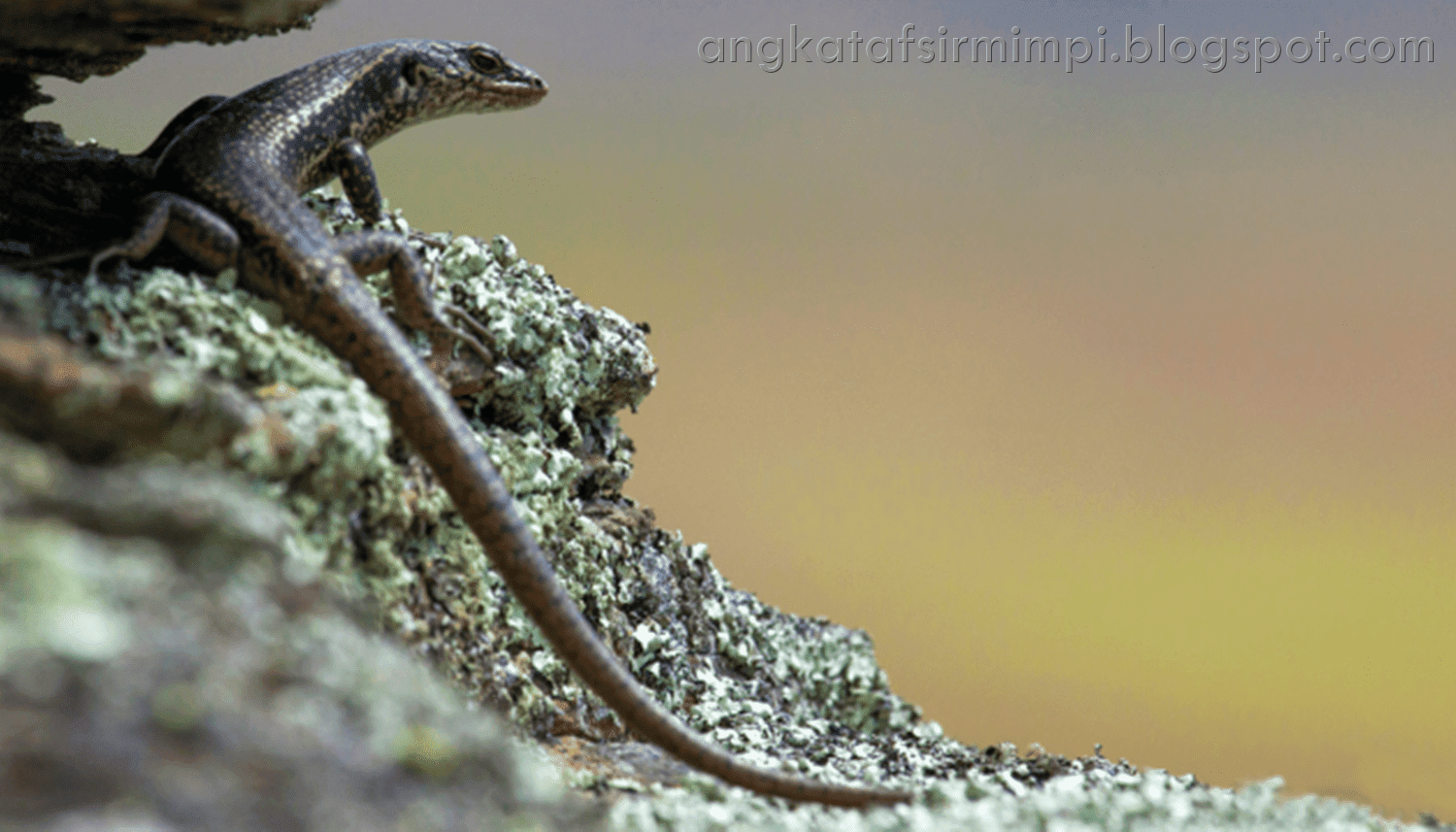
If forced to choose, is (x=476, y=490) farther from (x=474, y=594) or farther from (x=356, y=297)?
(x=356, y=297)

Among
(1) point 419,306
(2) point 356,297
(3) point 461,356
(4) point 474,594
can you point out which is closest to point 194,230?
(2) point 356,297

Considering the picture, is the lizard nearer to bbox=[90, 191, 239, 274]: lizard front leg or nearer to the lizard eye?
bbox=[90, 191, 239, 274]: lizard front leg

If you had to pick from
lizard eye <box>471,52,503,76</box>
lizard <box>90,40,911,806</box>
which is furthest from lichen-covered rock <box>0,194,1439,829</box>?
lizard eye <box>471,52,503,76</box>

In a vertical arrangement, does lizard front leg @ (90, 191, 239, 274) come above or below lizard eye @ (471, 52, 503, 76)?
below

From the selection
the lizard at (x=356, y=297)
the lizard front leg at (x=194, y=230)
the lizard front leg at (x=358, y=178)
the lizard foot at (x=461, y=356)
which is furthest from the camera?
the lizard front leg at (x=358, y=178)

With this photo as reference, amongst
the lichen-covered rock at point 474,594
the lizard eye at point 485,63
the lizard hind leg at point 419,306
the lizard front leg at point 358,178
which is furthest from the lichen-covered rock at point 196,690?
the lizard eye at point 485,63

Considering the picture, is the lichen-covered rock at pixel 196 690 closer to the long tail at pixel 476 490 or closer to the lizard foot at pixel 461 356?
the long tail at pixel 476 490

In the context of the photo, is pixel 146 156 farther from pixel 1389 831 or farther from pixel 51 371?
pixel 1389 831
